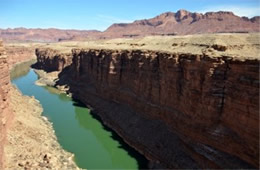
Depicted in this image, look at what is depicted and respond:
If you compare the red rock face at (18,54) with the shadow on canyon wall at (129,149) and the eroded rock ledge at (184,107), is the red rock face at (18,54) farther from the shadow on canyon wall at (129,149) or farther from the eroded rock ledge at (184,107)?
the shadow on canyon wall at (129,149)

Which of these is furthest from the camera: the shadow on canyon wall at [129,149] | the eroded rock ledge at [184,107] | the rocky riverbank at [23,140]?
the shadow on canyon wall at [129,149]

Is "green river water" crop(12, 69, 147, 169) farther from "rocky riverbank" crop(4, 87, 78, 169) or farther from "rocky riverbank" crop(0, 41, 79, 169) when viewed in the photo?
"rocky riverbank" crop(0, 41, 79, 169)

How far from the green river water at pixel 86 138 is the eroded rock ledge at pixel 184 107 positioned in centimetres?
130

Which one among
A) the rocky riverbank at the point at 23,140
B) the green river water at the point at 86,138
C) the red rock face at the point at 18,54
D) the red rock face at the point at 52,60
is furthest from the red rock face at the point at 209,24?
the rocky riverbank at the point at 23,140

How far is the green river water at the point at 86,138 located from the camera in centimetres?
2903

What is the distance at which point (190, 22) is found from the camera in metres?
182

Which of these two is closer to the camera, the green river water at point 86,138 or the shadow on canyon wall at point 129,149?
the shadow on canyon wall at point 129,149

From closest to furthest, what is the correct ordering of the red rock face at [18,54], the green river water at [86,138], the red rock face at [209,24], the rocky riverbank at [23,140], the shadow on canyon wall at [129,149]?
the rocky riverbank at [23,140], the shadow on canyon wall at [129,149], the green river water at [86,138], the red rock face at [18,54], the red rock face at [209,24]

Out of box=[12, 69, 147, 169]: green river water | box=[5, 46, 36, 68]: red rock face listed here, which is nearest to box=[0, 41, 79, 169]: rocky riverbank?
box=[12, 69, 147, 169]: green river water

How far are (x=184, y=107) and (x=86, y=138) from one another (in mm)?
13377

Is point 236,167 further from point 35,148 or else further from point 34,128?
point 34,128

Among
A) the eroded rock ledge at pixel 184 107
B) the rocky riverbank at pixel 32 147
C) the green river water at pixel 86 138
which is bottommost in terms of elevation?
the green river water at pixel 86 138

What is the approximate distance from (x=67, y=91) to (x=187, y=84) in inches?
1387

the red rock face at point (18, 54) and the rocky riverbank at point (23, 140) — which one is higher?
the red rock face at point (18, 54)
